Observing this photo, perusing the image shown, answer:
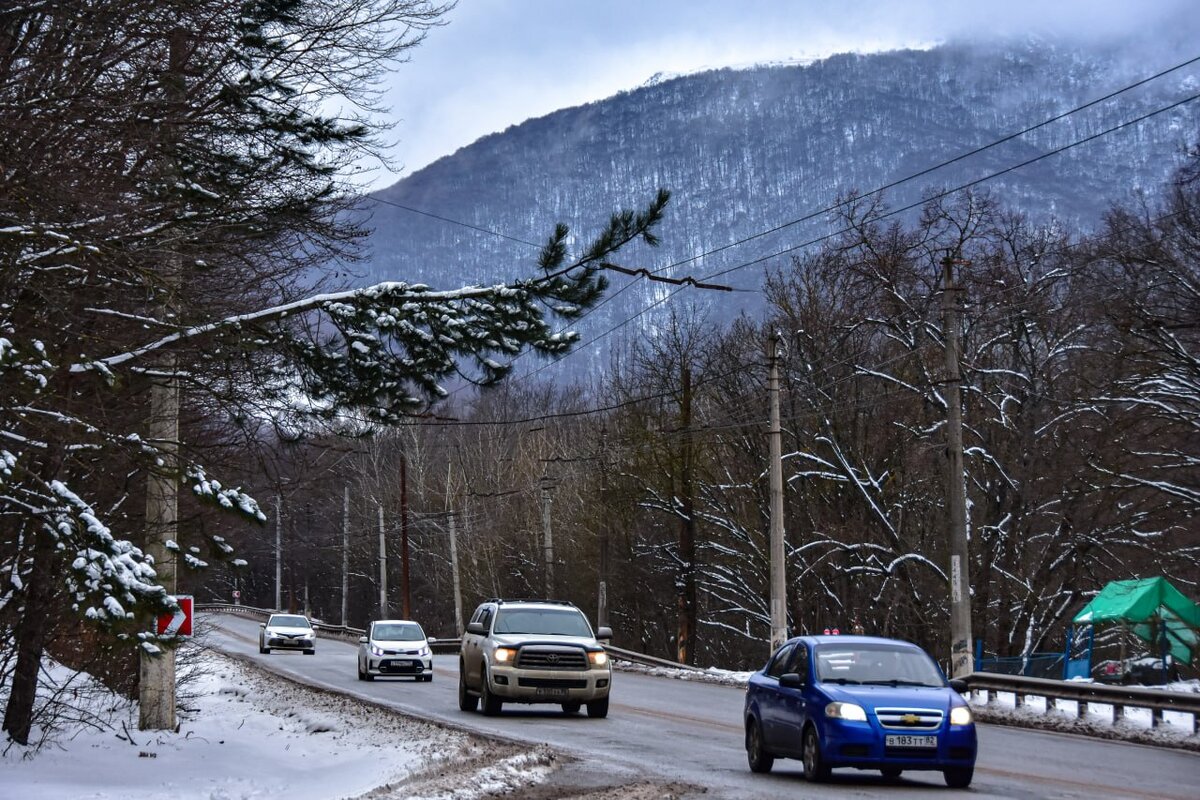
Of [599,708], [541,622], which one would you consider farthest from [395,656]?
[599,708]

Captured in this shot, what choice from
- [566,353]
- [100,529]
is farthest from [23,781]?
[566,353]

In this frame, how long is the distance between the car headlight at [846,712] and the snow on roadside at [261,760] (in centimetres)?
296

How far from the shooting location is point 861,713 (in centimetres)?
1380

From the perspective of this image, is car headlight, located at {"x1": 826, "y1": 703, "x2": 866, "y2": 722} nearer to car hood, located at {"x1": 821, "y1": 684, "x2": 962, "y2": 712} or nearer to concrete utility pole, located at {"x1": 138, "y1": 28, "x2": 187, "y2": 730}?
car hood, located at {"x1": 821, "y1": 684, "x2": 962, "y2": 712}

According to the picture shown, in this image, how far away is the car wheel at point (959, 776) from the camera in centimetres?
1375

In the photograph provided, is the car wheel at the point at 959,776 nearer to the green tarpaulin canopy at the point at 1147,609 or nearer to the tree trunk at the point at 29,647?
the tree trunk at the point at 29,647

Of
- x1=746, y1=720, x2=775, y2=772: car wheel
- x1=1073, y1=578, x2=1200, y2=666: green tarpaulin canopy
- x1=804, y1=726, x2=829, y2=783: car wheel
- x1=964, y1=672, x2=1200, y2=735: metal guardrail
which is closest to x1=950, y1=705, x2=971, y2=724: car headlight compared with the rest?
x1=804, y1=726, x2=829, y2=783: car wheel

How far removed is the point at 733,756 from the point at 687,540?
35.1 m

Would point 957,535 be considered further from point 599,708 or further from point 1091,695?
point 599,708

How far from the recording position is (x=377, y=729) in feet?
69.7

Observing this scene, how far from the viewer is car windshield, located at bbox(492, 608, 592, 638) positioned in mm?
24156

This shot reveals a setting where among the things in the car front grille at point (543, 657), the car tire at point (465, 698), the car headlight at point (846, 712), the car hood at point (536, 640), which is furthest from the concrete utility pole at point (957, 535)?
the car headlight at point (846, 712)

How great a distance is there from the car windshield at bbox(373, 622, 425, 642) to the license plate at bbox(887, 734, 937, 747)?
2530cm

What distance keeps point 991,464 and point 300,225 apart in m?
31.7
